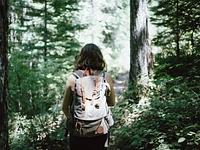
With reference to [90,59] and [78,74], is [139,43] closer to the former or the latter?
[90,59]

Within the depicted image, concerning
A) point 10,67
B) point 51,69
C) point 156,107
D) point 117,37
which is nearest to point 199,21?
point 156,107

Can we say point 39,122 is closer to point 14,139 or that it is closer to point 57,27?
point 14,139

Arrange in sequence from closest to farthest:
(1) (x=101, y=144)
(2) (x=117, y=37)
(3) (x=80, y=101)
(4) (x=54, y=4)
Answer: (3) (x=80, y=101)
(1) (x=101, y=144)
(4) (x=54, y=4)
(2) (x=117, y=37)

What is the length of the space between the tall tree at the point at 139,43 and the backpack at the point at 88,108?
4.31 meters

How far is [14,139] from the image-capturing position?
561cm

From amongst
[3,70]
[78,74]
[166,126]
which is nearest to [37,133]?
[166,126]

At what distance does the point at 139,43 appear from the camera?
707 cm

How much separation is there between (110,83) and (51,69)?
6.87 metres

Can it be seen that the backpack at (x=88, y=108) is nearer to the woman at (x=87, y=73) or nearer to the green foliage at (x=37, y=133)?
the woman at (x=87, y=73)

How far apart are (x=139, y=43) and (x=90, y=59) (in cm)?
443

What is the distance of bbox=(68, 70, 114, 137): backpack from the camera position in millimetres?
2650

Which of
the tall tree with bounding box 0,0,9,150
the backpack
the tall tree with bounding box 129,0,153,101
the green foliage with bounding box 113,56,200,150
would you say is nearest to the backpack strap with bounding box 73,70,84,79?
the backpack

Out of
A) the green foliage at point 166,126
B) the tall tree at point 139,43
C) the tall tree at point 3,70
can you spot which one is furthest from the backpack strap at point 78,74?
the tall tree at point 139,43

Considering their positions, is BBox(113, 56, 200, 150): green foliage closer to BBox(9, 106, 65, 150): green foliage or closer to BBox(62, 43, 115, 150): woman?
BBox(62, 43, 115, 150): woman
